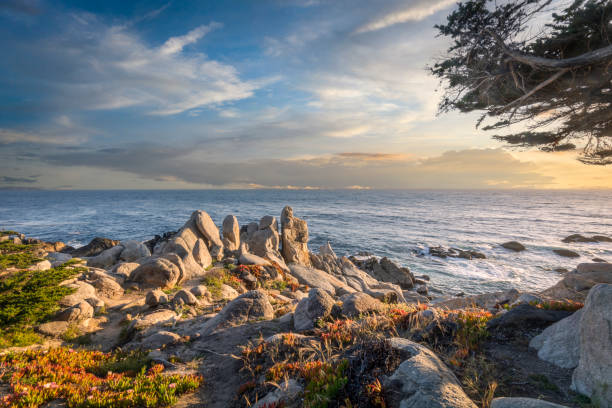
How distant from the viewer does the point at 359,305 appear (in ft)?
29.3

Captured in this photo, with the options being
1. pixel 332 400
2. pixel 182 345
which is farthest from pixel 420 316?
pixel 182 345

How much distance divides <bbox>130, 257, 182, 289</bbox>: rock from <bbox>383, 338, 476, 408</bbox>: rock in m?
13.9

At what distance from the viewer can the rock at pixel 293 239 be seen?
26000 millimetres

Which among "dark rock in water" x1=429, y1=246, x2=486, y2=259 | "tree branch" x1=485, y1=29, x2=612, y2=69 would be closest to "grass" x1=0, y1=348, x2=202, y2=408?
"tree branch" x1=485, y1=29, x2=612, y2=69

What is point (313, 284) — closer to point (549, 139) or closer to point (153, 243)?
point (549, 139)

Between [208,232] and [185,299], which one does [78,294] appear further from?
[208,232]

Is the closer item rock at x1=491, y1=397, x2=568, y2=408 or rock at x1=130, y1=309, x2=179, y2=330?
rock at x1=491, y1=397, x2=568, y2=408

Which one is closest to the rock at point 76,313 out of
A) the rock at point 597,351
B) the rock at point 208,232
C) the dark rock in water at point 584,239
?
the rock at point 208,232

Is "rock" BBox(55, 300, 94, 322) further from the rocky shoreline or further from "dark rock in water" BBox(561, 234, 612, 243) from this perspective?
"dark rock in water" BBox(561, 234, 612, 243)

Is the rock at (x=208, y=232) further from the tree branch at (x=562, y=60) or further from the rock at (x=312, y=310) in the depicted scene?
the tree branch at (x=562, y=60)

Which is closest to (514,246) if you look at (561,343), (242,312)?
(561,343)

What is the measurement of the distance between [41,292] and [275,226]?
18.8 m

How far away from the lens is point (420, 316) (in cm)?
704

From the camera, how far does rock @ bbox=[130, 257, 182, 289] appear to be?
48.4 feet
